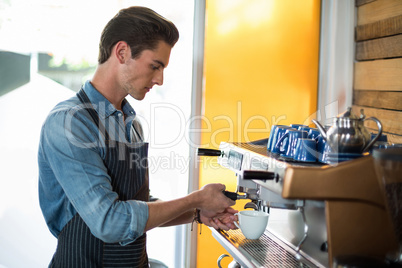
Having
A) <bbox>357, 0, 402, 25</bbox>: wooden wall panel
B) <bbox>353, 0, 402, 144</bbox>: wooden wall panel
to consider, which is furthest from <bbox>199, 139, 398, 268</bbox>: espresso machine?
<bbox>357, 0, 402, 25</bbox>: wooden wall panel

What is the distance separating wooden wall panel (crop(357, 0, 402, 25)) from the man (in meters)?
1.25

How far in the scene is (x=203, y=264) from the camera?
263 cm

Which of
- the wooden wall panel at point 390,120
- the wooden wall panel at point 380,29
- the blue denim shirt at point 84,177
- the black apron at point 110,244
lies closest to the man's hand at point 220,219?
the black apron at point 110,244

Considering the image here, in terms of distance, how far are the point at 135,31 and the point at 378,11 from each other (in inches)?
58.4

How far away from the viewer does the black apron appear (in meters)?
1.37

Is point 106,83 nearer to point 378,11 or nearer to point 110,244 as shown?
point 110,244

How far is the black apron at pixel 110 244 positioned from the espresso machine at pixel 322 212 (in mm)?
343

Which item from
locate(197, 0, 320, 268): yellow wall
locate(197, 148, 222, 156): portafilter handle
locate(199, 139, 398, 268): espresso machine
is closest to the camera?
locate(199, 139, 398, 268): espresso machine

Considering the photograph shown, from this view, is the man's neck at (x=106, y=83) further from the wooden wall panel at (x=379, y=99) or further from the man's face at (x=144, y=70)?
the wooden wall panel at (x=379, y=99)

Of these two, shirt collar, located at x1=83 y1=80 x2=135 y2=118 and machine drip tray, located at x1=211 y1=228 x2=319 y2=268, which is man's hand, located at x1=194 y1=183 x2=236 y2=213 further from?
shirt collar, located at x1=83 y1=80 x2=135 y2=118

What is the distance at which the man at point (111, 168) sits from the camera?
1258mm

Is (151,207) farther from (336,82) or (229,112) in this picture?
(336,82)

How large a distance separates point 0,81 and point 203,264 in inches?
60.9

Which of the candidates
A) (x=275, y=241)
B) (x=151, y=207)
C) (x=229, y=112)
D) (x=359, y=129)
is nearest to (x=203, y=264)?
(x=229, y=112)
